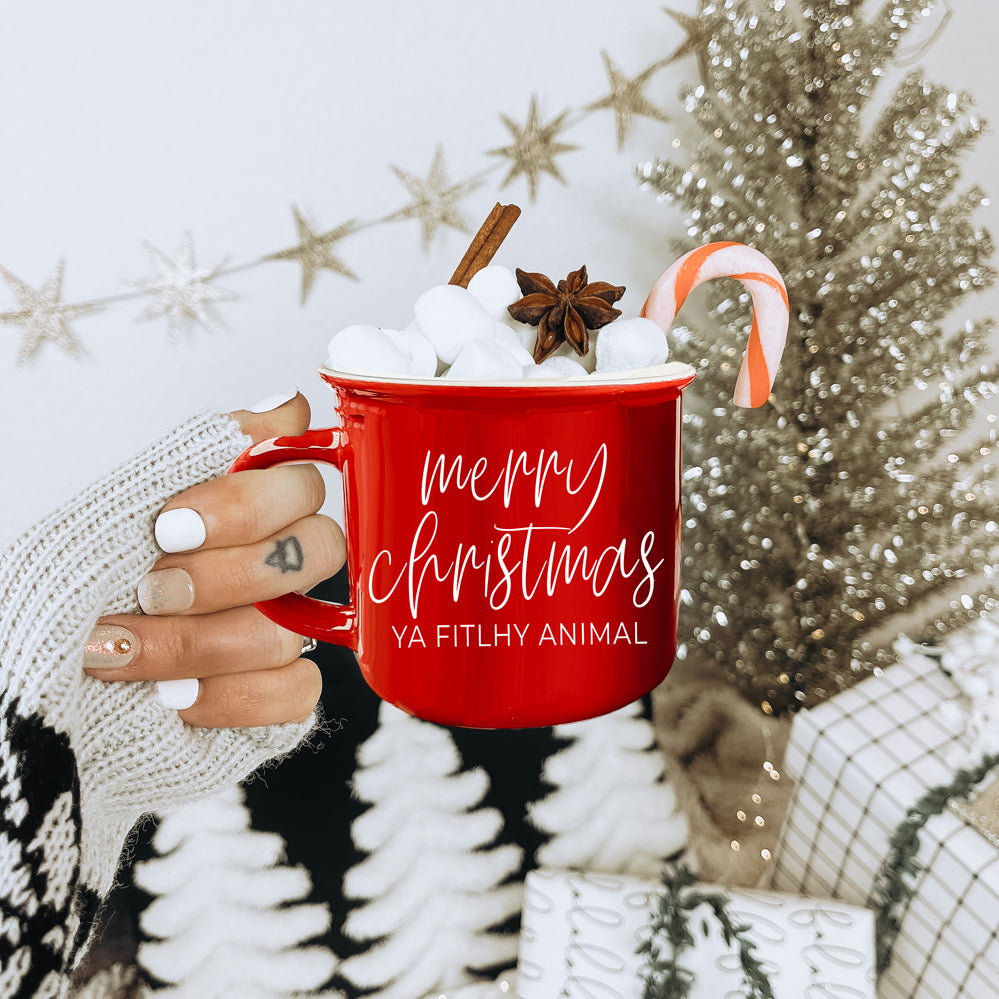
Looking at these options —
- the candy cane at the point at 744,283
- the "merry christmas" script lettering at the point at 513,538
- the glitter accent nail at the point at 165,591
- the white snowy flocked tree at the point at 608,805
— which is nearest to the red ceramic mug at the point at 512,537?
the "merry christmas" script lettering at the point at 513,538

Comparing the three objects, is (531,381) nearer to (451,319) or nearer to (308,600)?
(451,319)

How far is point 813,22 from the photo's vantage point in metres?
0.94

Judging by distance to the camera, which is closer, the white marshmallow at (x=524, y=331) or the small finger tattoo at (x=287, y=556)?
the white marshmallow at (x=524, y=331)

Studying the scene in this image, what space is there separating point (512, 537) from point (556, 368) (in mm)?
110

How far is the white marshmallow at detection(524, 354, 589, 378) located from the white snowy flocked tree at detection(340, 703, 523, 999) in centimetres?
67

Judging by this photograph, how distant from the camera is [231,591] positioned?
0.59 metres

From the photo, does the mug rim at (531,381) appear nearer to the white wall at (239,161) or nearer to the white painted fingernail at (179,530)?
the white painted fingernail at (179,530)

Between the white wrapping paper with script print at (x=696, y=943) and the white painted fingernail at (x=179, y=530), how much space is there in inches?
21.1

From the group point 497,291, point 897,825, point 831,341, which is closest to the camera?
point 497,291

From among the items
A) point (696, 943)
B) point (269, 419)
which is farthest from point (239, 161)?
point (696, 943)

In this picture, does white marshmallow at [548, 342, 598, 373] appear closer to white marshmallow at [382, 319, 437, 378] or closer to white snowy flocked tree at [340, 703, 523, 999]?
white marshmallow at [382, 319, 437, 378]

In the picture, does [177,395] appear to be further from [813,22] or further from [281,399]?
[813,22]

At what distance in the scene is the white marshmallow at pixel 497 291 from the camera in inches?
18.5

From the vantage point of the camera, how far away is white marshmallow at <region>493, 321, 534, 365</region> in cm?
43
